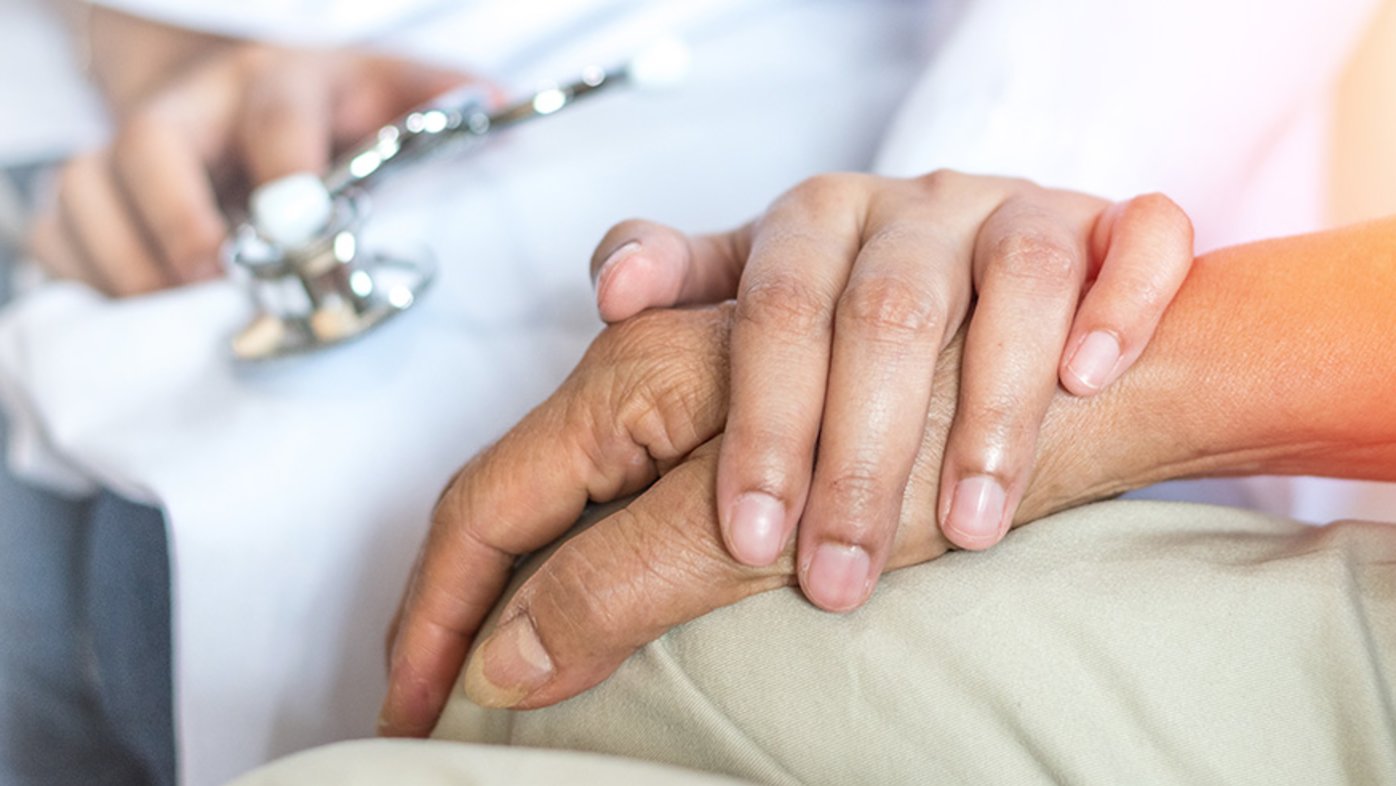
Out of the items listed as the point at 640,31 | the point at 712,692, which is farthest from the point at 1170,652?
the point at 640,31

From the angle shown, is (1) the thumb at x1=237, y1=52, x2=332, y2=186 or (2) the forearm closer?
(2) the forearm

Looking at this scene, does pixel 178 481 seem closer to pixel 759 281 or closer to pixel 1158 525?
pixel 759 281

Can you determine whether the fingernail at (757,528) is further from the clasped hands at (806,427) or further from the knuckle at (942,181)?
the knuckle at (942,181)

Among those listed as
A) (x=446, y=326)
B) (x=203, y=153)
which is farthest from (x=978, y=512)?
(x=203, y=153)

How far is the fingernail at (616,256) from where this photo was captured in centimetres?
55

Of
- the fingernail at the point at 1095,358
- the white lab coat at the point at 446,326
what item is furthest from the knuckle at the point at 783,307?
the white lab coat at the point at 446,326

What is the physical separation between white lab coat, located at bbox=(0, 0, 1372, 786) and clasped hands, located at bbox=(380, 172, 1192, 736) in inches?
4.7

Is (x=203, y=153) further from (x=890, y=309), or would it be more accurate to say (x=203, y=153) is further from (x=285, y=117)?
(x=890, y=309)

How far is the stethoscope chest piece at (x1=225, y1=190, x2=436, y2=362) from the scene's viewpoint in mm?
674

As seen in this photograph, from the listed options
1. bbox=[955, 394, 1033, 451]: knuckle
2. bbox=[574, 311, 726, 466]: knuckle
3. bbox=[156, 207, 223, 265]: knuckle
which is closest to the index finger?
bbox=[574, 311, 726, 466]: knuckle

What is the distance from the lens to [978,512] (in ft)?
1.50

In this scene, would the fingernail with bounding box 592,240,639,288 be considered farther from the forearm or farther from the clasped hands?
the forearm

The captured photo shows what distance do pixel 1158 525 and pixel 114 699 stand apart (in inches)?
23.4

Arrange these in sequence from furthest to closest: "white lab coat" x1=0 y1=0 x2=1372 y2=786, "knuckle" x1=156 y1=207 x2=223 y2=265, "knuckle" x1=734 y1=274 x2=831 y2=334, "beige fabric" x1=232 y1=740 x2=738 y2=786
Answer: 1. "knuckle" x1=156 y1=207 x2=223 y2=265
2. "white lab coat" x1=0 y1=0 x2=1372 y2=786
3. "knuckle" x1=734 y1=274 x2=831 y2=334
4. "beige fabric" x1=232 y1=740 x2=738 y2=786
